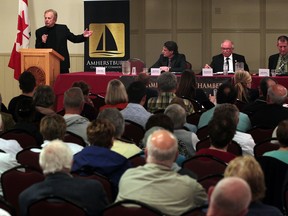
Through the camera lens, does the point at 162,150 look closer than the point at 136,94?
Yes

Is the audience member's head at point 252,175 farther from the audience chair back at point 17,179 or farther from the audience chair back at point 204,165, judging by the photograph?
the audience chair back at point 17,179

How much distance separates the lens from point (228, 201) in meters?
3.19

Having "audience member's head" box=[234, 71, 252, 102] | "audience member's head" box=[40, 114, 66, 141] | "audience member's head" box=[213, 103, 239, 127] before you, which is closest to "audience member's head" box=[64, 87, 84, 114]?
"audience member's head" box=[40, 114, 66, 141]

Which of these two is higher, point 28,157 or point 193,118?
point 193,118

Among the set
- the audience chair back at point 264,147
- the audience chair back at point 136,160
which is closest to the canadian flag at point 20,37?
the audience chair back at point 264,147

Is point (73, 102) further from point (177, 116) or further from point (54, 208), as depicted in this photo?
point (54, 208)

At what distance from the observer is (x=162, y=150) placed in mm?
4520

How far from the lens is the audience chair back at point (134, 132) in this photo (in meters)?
7.01

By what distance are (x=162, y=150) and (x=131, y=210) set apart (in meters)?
0.55

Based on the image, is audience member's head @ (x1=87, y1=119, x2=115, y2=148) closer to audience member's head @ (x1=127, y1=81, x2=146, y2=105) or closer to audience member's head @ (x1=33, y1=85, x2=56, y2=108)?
audience member's head @ (x1=33, y1=85, x2=56, y2=108)

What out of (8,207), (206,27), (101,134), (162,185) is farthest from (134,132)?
(206,27)

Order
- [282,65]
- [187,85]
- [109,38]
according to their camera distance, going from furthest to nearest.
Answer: [109,38]
[282,65]
[187,85]

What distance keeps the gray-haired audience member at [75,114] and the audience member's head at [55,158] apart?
216 cm

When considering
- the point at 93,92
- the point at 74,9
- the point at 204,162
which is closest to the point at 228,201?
the point at 204,162
